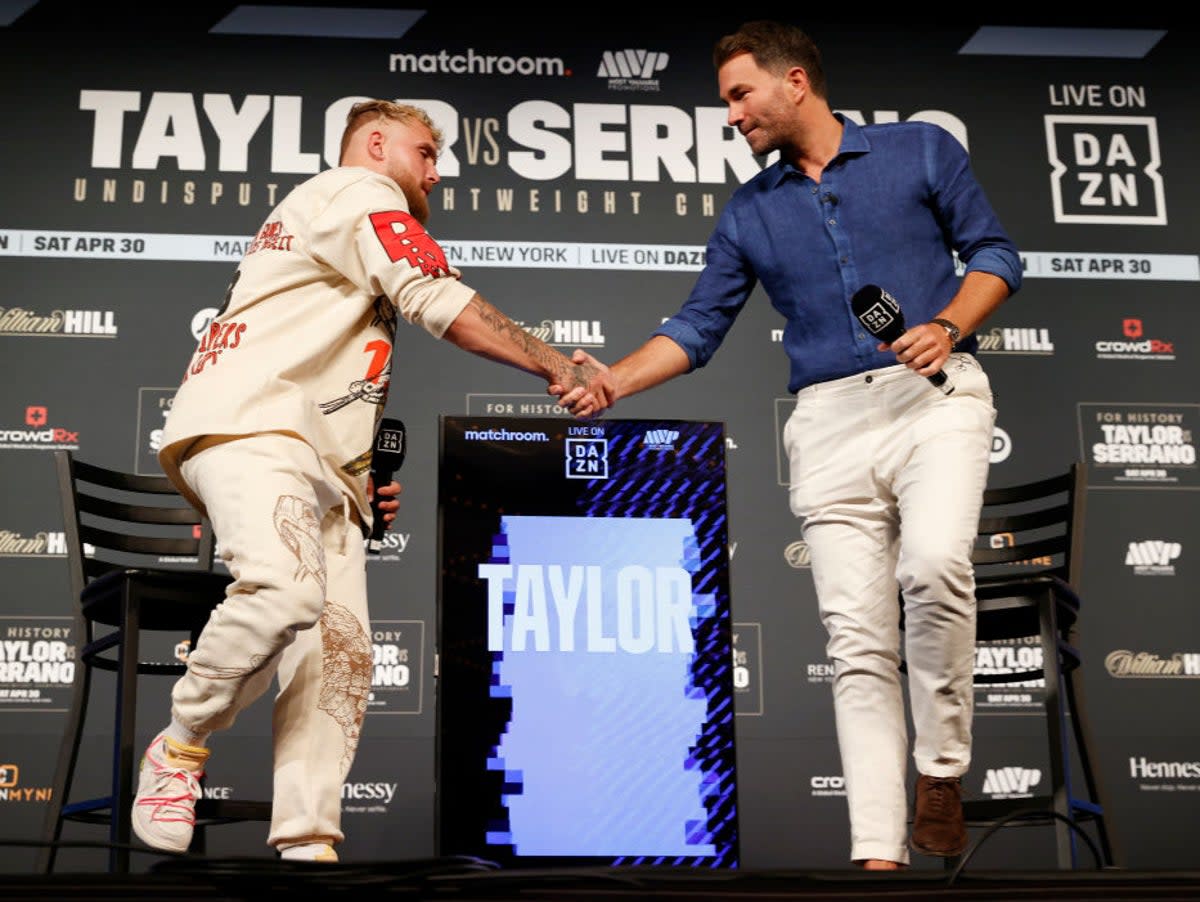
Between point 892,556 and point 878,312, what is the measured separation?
539 millimetres

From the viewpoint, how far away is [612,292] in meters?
5.52

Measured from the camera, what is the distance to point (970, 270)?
304 centimetres

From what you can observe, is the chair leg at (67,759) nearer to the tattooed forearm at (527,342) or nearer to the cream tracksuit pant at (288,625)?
the cream tracksuit pant at (288,625)

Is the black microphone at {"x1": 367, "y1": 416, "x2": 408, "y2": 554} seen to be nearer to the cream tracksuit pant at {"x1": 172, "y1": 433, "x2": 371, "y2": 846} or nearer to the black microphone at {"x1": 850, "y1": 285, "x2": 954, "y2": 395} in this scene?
the cream tracksuit pant at {"x1": 172, "y1": 433, "x2": 371, "y2": 846}

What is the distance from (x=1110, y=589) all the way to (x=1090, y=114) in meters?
2.01

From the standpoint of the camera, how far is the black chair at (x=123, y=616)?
126 inches

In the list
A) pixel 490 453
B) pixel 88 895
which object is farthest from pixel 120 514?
pixel 88 895

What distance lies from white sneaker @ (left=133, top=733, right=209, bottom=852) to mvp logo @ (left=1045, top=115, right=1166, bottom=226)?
438 cm

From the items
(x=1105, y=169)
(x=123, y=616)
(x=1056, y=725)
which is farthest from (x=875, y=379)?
(x=1105, y=169)

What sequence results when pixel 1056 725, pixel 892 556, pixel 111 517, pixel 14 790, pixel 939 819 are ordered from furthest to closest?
pixel 14 790, pixel 111 517, pixel 1056 725, pixel 892 556, pixel 939 819

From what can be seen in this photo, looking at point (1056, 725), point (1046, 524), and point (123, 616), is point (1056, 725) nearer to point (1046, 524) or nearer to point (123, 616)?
point (1046, 524)

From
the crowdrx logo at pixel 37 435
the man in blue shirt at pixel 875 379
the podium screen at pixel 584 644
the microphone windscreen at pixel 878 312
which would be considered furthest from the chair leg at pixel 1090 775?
the crowdrx logo at pixel 37 435

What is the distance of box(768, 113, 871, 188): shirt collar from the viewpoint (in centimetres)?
317

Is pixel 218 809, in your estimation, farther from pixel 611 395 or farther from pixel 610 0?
pixel 610 0
